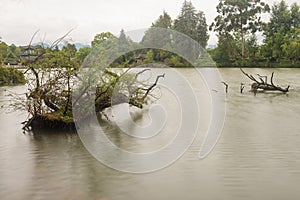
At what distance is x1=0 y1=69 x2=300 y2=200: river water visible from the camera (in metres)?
3.86

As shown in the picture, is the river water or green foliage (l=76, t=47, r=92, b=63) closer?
the river water

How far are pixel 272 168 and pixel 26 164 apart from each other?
3486mm

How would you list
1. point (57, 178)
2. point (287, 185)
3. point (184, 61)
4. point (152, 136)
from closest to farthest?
1. point (287, 185)
2. point (57, 178)
3. point (152, 136)
4. point (184, 61)

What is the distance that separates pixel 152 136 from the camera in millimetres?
6555

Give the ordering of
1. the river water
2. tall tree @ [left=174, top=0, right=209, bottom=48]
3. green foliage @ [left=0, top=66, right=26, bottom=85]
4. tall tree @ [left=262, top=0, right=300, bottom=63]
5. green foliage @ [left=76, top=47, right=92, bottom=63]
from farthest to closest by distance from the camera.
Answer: tall tree @ [left=174, top=0, right=209, bottom=48], tall tree @ [left=262, top=0, right=300, bottom=63], green foliage @ [left=0, top=66, right=26, bottom=85], green foliage @ [left=76, top=47, right=92, bottom=63], the river water

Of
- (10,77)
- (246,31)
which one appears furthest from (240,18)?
(10,77)

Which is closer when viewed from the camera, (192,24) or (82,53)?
(82,53)

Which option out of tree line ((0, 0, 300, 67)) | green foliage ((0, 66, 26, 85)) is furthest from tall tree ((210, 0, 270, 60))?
green foliage ((0, 66, 26, 85))

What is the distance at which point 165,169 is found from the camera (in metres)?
4.59

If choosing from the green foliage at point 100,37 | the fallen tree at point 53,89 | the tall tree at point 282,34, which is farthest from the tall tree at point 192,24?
the fallen tree at point 53,89

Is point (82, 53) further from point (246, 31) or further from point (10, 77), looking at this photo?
point (246, 31)

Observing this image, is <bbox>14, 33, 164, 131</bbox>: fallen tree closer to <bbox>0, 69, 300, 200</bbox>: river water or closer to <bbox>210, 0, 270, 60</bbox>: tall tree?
<bbox>0, 69, 300, 200</bbox>: river water

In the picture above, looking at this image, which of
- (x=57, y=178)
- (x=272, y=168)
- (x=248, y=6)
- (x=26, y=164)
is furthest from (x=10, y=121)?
(x=248, y=6)

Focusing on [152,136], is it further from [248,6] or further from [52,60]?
[248,6]
